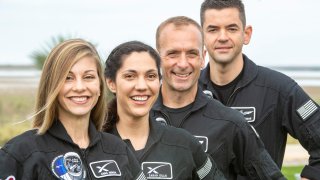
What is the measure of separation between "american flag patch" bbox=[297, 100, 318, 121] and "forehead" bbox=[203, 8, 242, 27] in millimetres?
748

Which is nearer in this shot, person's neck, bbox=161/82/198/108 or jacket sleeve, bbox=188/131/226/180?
jacket sleeve, bbox=188/131/226/180

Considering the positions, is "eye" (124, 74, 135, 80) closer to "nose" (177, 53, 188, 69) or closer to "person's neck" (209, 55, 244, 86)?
"nose" (177, 53, 188, 69)

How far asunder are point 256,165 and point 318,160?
2.79 feet

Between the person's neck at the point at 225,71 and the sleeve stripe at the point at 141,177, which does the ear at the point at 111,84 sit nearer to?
the sleeve stripe at the point at 141,177

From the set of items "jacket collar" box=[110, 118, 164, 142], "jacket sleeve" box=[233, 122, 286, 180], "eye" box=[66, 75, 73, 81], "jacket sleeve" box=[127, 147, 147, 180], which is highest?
"eye" box=[66, 75, 73, 81]

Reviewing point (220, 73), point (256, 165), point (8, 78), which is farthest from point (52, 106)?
point (8, 78)

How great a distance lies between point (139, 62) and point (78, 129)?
61cm

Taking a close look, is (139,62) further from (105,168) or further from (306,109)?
(306,109)

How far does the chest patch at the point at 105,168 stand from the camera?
451cm

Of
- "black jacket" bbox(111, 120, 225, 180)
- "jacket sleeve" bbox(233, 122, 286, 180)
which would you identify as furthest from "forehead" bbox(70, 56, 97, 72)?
"jacket sleeve" bbox(233, 122, 286, 180)

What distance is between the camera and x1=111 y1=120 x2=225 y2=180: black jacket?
16.2 ft

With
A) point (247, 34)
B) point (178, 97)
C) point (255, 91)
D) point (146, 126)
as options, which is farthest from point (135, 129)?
point (247, 34)

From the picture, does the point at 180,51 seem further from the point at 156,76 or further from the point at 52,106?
the point at 52,106

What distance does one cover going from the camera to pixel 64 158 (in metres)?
4.40
